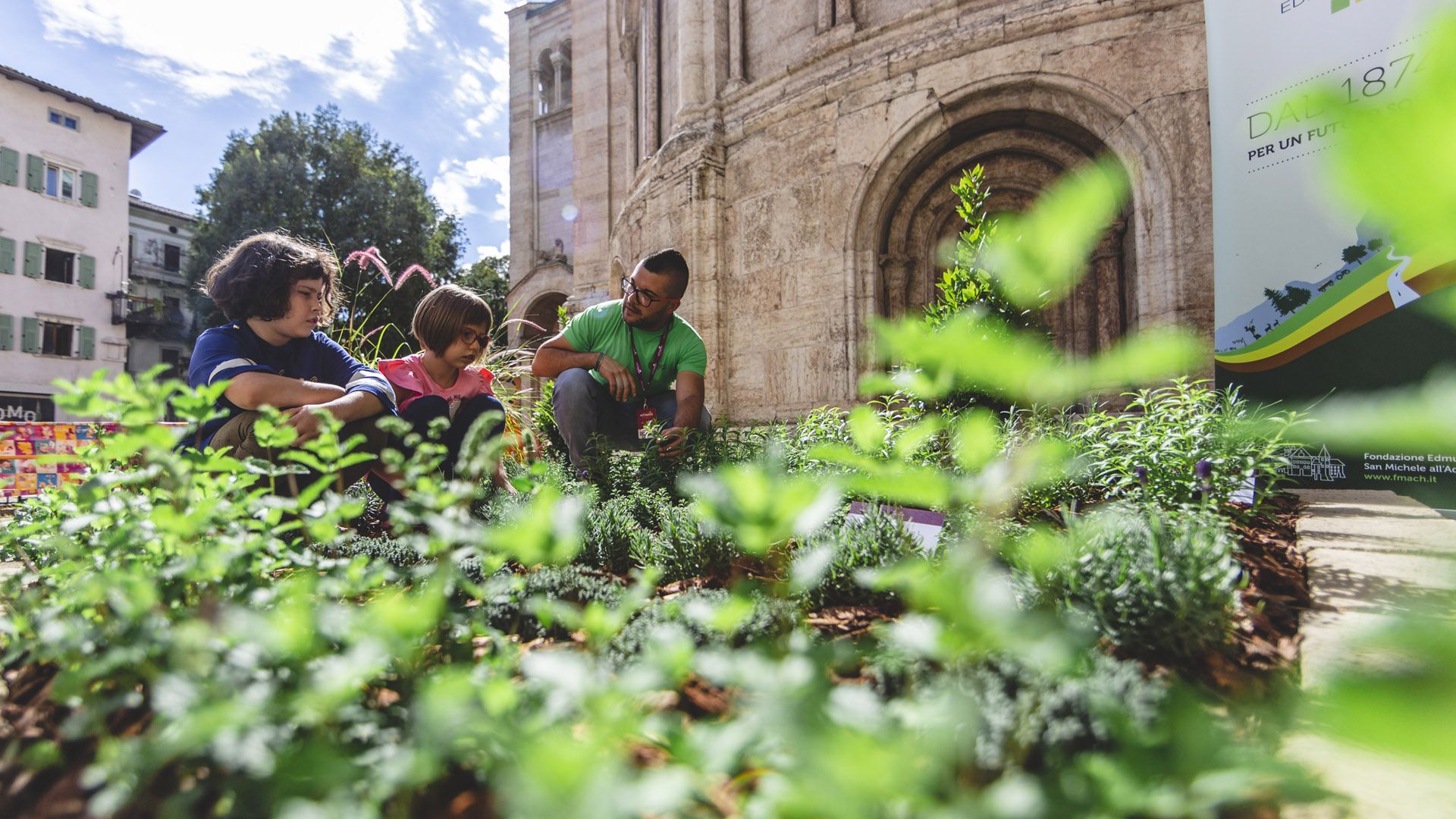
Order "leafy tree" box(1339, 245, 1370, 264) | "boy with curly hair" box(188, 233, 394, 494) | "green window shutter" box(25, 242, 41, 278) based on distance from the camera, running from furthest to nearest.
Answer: "green window shutter" box(25, 242, 41, 278) → "leafy tree" box(1339, 245, 1370, 264) → "boy with curly hair" box(188, 233, 394, 494)

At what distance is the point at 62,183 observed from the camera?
23484 mm

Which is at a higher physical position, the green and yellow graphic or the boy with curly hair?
the green and yellow graphic

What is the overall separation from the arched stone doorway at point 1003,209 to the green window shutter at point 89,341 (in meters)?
29.9

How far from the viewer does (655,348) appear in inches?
160

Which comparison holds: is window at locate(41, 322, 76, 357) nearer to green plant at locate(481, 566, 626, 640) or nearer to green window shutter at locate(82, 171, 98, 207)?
A: green window shutter at locate(82, 171, 98, 207)

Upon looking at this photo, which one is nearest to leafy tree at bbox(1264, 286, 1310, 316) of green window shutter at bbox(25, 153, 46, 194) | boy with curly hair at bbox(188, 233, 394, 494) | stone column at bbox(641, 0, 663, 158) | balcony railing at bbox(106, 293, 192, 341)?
boy with curly hair at bbox(188, 233, 394, 494)

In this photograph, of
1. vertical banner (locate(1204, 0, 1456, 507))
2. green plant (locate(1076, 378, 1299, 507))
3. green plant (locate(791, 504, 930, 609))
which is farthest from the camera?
vertical banner (locate(1204, 0, 1456, 507))

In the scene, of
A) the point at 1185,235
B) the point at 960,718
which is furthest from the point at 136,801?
the point at 1185,235

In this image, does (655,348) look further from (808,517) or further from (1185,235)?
(1185,235)

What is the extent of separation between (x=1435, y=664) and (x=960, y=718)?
0.35 metres

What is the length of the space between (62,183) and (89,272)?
313cm

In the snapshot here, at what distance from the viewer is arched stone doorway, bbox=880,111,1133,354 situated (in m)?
6.40

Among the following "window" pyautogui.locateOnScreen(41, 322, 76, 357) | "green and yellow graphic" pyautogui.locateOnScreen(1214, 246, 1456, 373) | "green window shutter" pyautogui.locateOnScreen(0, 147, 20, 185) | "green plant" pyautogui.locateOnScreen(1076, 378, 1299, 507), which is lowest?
"green plant" pyautogui.locateOnScreen(1076, 378, 1299, 507)

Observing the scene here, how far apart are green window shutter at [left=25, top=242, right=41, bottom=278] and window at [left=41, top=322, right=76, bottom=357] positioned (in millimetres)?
1707
